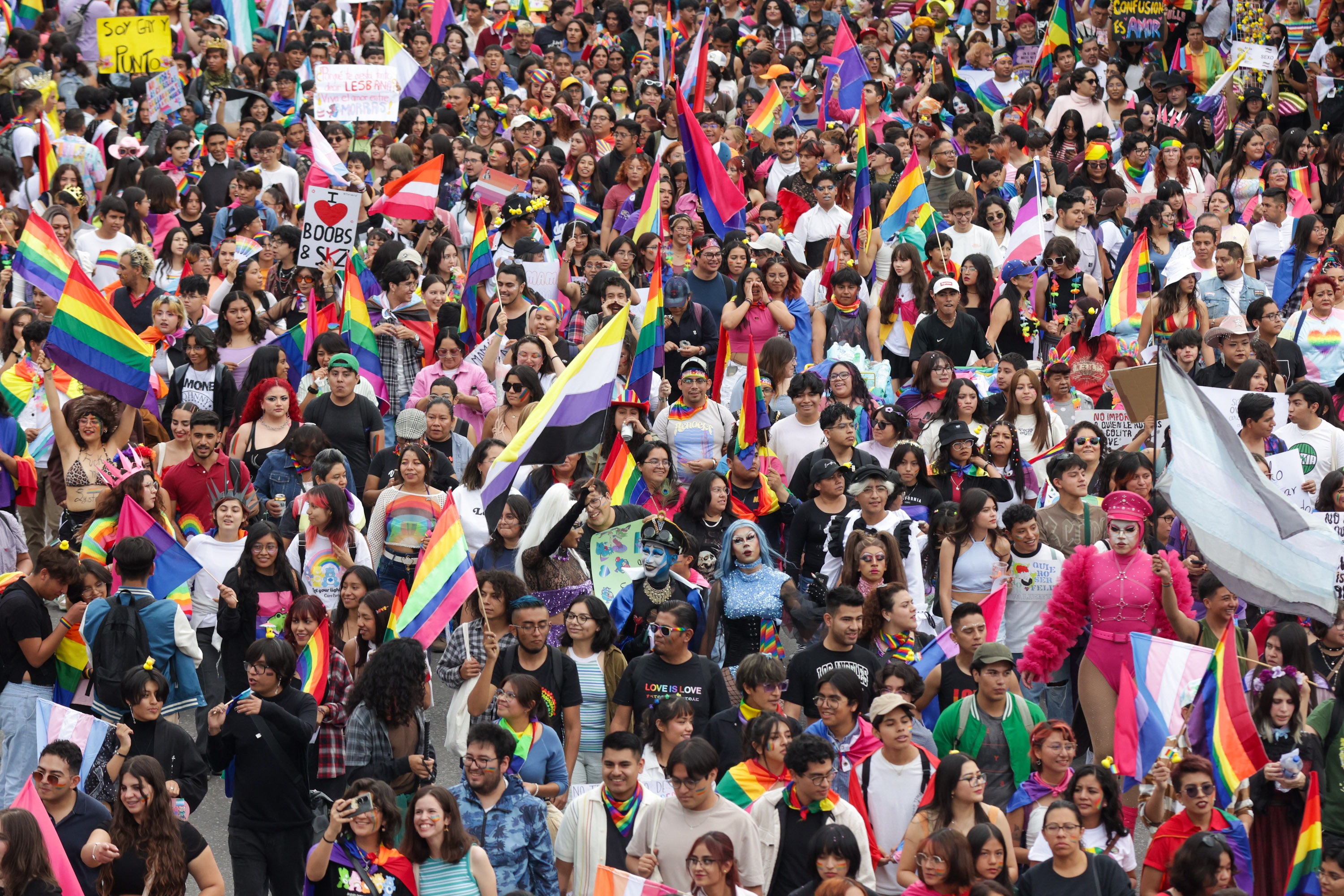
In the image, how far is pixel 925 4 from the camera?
2189 centimetres

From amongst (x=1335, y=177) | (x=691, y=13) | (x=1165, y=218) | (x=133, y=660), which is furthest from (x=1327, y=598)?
(x=691, y=13)

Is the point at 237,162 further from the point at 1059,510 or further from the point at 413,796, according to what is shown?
the point at 413,796

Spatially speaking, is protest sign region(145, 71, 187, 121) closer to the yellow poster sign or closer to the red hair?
the yellow poster sign

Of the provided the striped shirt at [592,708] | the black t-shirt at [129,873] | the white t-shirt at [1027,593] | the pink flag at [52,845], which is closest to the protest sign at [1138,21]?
the white t-shirt at [1027,593]

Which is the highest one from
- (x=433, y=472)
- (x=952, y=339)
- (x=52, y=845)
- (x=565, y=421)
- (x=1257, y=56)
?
(x=1257, y=56)

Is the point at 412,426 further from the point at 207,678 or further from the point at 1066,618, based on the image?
the point at 1066,618

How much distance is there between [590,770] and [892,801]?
1.74 metres

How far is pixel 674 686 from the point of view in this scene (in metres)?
9.01

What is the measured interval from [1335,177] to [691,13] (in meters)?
7.56

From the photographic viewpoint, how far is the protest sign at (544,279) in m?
14.3

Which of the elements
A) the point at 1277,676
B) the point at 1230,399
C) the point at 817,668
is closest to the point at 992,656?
the point at 817,668

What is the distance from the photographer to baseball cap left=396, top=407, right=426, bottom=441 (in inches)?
461

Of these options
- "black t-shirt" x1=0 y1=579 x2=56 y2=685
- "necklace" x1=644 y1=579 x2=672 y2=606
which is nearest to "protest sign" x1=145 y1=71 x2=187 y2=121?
"black t-shirt" x1=0 y1=579 x2=56 y2=685

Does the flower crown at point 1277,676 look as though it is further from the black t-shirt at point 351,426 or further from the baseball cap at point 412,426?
the black t-shirt at point 351,426
